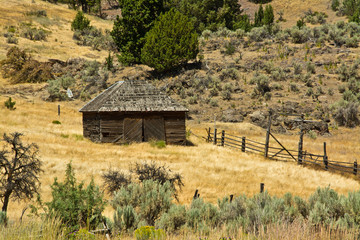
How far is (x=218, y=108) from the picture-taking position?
3628 cm

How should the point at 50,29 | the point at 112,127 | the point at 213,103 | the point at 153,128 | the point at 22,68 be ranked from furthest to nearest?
the point at 50,29
the point at 22,68
the point at 213,103
the point at 153,128
the point at 112,127

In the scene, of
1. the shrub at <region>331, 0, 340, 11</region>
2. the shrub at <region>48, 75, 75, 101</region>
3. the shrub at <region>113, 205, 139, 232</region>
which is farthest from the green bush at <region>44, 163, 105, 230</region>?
the shrub at <region>331, 0, 340, 11</region>

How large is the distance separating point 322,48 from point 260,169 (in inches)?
1214

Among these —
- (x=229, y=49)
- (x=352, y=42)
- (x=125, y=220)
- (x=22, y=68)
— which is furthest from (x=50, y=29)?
(x=125, y=220)

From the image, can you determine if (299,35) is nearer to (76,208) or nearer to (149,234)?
(76,208)

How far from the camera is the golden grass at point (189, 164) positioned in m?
16.0

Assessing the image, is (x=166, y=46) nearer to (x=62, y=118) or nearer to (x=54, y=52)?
(x=62, y=118)

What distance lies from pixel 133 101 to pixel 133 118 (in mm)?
1384

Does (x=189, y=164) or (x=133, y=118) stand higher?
(x=133, y=118)

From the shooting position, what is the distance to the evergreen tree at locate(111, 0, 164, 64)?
4581cm

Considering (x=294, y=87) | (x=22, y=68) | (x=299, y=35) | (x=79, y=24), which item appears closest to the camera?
(x=294, y=87)

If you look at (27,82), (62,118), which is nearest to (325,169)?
(62,118)

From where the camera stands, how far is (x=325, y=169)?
20.8 m

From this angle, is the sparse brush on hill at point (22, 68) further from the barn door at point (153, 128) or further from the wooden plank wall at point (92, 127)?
the barn door at point (153, 128)
